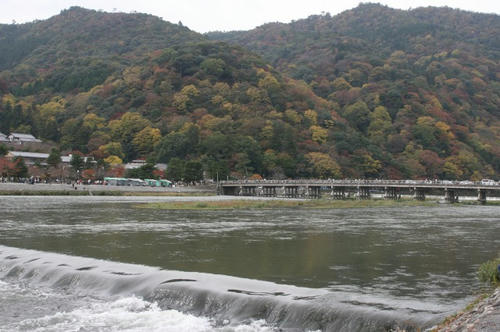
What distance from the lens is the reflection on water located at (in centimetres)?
1805

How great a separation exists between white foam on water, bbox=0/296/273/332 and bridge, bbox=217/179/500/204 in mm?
67864

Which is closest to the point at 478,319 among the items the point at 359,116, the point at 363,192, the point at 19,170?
the point at 363,192

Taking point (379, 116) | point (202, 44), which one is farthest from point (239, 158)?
point (202, 44)

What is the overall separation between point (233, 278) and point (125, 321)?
Answer: 13.4 ft

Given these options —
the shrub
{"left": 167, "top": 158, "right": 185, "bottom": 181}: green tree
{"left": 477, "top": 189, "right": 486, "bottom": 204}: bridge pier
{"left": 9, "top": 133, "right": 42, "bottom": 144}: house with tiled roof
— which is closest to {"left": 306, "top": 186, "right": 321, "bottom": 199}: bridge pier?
{"left": 167, "top": 158, "right": 185, "bottom": 181}: green tree

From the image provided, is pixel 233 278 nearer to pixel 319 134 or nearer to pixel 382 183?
pixel 382 183

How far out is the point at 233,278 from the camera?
1705cm

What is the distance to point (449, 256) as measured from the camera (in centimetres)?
2295

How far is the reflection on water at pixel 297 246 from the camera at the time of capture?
18.0m

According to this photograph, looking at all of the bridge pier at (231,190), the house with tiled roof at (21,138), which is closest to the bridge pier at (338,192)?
the bridge pier at (231,190)

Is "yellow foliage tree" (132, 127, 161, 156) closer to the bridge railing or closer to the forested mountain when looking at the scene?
the forested mountain

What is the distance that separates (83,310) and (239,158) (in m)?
104

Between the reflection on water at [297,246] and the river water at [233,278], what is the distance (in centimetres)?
7

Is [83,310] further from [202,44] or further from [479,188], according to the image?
[202,44]
